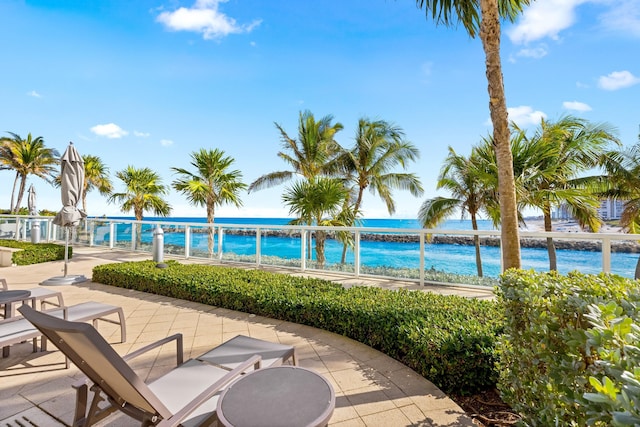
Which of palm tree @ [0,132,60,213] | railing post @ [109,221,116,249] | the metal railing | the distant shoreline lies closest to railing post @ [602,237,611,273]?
the metal railing

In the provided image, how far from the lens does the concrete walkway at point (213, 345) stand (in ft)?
7.01

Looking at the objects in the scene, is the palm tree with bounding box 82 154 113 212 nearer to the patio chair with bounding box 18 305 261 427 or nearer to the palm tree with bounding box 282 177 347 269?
the palm tree with bounding box 282 177 347 269

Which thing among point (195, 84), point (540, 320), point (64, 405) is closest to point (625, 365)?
point (540, 320)

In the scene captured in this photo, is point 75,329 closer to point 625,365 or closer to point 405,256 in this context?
point 625,365

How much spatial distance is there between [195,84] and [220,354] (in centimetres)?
1397

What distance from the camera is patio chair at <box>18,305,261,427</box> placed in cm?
148

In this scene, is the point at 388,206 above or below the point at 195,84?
below

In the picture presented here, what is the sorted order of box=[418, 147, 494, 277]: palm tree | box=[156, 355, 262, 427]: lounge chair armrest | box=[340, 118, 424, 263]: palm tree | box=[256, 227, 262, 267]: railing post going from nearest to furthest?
box=[156, 355, 262, 427]: lounge chair armrest, box=[256, 227, 262, 267]: railing post, box=[418, 147, 494, 277]: palm tree, box=[340, 118, 424, 263]: palm tree

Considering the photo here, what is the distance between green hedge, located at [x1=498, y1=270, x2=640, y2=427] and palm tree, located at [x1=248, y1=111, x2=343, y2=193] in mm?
11875

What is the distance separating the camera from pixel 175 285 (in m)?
5.34

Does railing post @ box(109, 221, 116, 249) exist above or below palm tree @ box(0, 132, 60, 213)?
below

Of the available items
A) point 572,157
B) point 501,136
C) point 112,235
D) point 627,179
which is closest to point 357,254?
point 501,136

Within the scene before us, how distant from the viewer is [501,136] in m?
3.82

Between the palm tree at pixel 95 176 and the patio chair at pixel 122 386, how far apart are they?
83.3 ft
